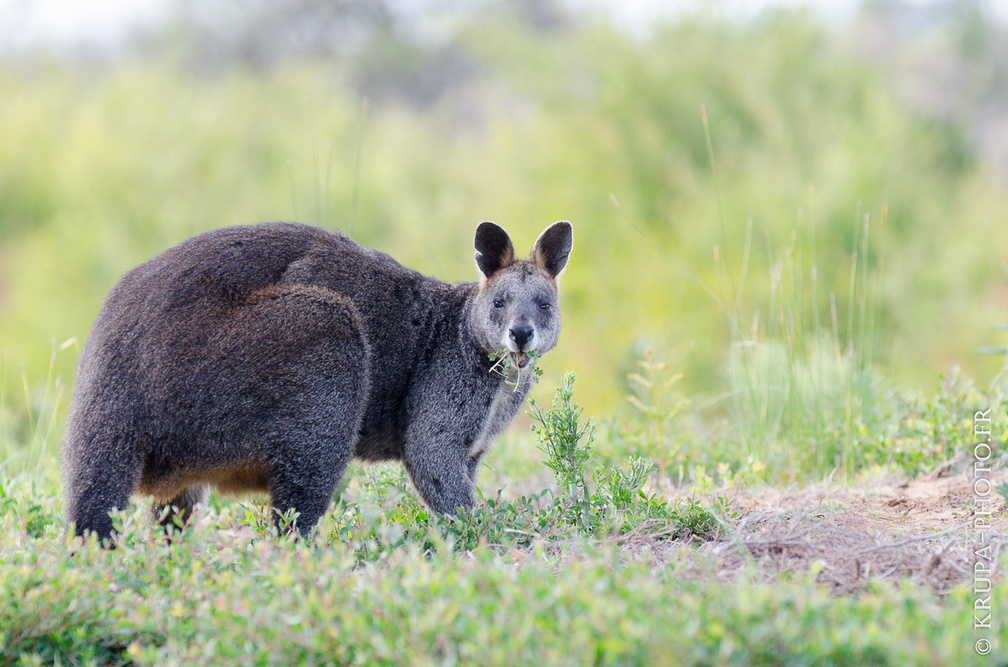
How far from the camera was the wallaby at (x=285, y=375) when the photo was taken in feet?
13.3

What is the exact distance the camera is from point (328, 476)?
427 cm

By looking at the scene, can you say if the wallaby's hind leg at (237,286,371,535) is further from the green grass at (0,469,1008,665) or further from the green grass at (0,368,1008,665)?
the green grass at (0,469,1008,665)

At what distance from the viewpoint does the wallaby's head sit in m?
4.69

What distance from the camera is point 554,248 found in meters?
5.24

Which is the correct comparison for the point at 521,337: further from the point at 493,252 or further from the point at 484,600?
the point at 484,600

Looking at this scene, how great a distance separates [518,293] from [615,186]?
10.4 metres

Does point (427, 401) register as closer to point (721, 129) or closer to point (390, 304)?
point (390, 304)

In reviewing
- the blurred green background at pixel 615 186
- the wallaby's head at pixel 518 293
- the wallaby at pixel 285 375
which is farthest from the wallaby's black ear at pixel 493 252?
the blurred green background at pixel 615 186

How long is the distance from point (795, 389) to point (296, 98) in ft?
56.8

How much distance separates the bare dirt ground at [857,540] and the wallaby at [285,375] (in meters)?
A: 1.29

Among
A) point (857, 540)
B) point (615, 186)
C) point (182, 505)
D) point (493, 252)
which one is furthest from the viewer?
point (615, 186)

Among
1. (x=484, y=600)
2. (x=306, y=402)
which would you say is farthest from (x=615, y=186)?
(x=484, y=600)

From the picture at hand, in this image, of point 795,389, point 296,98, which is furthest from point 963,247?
point 296,98

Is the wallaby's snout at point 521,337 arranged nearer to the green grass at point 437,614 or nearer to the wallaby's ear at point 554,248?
the wallaby's ear at point 554,248
